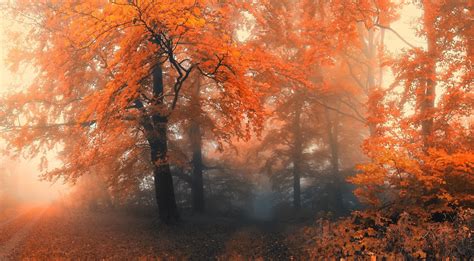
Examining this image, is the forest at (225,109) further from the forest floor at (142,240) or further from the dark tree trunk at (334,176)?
the dark tree trunk at (334,176)

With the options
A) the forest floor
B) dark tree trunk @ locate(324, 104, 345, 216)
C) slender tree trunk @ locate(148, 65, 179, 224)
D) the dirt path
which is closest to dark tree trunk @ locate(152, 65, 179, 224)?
slender tree trunk @ locate(148, 65, 179, 224)

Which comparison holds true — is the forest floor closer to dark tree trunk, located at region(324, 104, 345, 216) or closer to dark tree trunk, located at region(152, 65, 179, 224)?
dark tree trunk, located at region(152, 65, 179, 224)

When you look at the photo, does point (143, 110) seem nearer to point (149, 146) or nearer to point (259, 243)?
point (149, 146)

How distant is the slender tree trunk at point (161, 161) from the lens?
1175 cm

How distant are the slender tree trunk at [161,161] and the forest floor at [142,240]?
67 cm

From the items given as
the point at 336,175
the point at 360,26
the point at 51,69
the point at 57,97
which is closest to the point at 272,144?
the point at 336,175

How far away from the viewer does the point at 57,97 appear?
44.8 ft

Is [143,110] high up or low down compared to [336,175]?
up

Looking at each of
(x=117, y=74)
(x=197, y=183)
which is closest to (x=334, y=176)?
(x=197, y=183)

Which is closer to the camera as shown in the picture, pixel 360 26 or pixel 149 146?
pixel 149 146

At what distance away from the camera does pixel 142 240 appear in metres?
11.8

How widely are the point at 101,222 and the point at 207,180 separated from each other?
849cm

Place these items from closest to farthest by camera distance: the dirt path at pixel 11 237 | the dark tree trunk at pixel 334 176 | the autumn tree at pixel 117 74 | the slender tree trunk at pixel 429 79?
the autumn tree at pixel 117 74
the slender tree trunk at pixel 429 79
the dirt path at pixel 11 237
the dark tree trunk at pixel 334 176

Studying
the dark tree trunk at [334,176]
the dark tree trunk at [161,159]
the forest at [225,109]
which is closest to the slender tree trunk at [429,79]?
the forest at [225,109]
